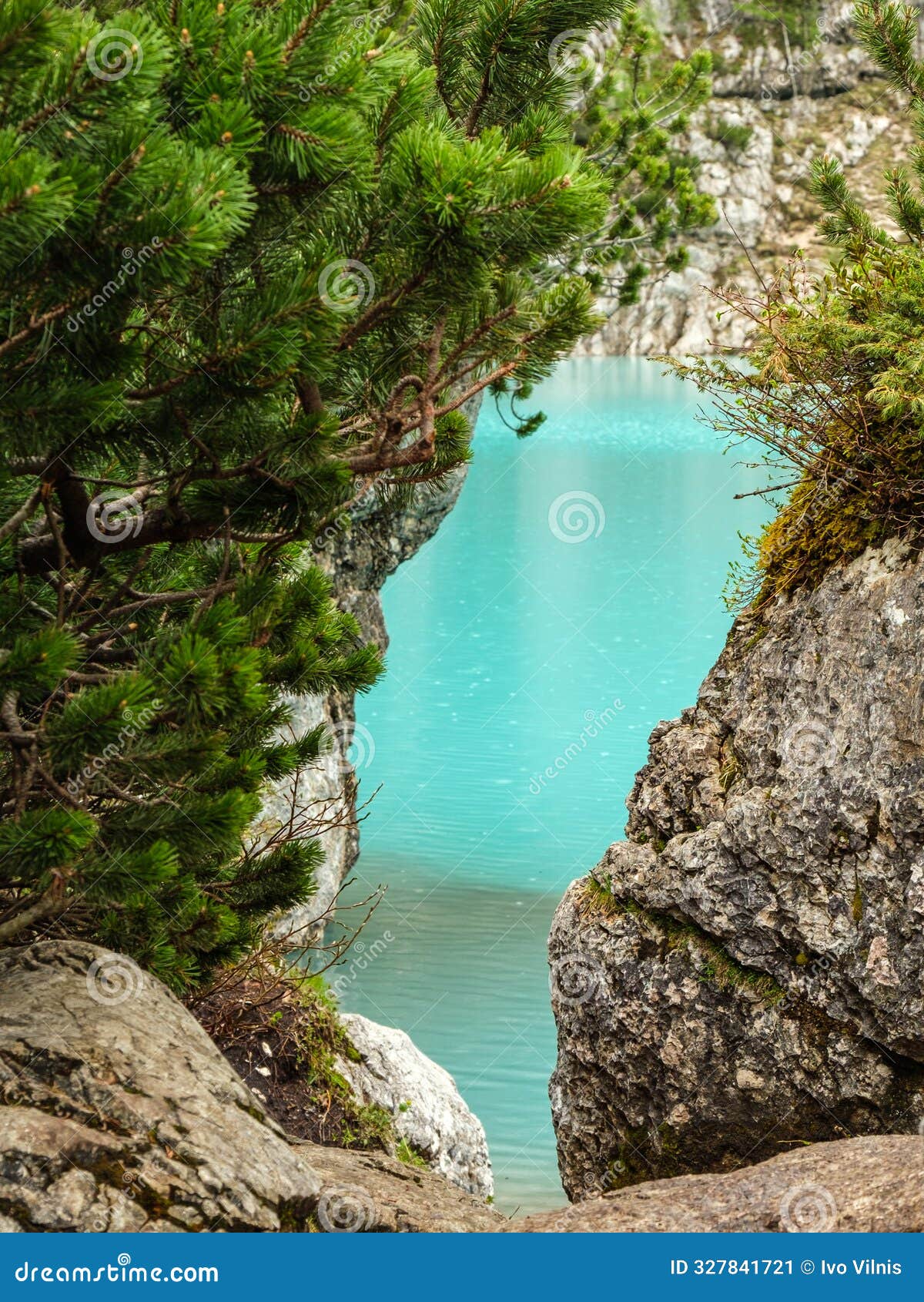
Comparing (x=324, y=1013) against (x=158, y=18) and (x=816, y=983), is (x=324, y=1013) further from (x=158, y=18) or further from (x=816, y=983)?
(x=158, y=18)

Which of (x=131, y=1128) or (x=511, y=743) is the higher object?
(x=511, y=743)

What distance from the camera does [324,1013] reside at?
21.7ft

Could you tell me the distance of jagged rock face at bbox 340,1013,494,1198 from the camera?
666 cm

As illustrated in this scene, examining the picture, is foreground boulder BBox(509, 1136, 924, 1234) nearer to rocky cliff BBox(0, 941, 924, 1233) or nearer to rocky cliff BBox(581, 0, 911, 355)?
rocky cliff BBox(0, 941, 924, 1233)

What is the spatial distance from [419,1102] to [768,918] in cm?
308

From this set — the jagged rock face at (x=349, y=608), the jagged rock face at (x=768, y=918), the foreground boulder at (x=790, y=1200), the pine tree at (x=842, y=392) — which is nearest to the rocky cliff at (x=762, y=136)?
the jagged rock face at (x=349, y=608)

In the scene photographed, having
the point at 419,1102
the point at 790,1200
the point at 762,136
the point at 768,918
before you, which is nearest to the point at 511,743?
the point at 419,1102

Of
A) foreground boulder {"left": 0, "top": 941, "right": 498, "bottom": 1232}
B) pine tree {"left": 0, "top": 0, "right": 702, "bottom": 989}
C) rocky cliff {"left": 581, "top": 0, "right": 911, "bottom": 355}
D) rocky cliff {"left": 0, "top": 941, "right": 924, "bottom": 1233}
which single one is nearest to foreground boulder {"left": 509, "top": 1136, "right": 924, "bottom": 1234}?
rocky cliff {"left": 0, "top": 941, "right": 924, "bottom": 1233}

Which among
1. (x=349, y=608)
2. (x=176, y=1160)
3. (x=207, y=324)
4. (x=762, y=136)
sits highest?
(x=762, y=136)

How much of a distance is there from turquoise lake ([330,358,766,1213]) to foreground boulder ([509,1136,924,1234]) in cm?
270

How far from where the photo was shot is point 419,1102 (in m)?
6.81

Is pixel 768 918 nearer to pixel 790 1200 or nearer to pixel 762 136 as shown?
pixel 790 1200

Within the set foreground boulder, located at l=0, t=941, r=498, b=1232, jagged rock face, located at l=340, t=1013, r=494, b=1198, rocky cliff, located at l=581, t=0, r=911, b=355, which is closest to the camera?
foreground boulder, located at l=0, t=941, r=498, b=1232

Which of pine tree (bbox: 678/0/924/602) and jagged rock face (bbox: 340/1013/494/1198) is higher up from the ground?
pine tree (bbox: 678/0/924/602)
